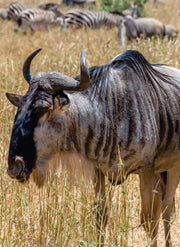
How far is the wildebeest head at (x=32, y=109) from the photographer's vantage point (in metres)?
2.58

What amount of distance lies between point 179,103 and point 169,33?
10.1m

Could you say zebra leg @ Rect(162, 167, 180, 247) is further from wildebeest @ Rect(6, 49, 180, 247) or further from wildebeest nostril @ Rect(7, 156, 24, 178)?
wildebeest nostril @ Rect(7, 156, 24, 178)

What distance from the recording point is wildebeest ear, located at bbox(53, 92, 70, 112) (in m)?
2.62

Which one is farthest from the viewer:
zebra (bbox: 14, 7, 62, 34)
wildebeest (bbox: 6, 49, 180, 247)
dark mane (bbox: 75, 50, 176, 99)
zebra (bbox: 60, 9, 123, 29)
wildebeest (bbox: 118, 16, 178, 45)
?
zebra (bbox: 14, 7, 62, 34)

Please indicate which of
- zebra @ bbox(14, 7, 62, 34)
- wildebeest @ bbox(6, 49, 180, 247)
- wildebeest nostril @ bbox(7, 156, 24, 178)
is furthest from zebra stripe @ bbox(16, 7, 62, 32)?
wildebeest nostril @ bbox(7, 156, 24, 178)

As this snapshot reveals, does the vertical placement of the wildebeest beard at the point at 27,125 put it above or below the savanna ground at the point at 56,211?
above

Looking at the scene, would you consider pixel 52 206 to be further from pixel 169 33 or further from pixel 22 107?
pixel 169 33

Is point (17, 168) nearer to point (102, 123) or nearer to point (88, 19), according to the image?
point (102, 123)

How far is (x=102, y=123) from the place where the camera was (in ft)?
9.12

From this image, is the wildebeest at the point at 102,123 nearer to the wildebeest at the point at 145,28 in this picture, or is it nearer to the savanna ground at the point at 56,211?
the savanna ground at the point at 56,211

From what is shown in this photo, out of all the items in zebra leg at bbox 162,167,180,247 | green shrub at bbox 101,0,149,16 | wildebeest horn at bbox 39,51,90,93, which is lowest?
zebra leg at bbox 162,167,180,247

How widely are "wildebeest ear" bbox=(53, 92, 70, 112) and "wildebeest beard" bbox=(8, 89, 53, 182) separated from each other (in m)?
0.04

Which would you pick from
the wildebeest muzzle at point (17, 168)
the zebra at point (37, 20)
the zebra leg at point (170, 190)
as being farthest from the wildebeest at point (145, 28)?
the wildebeest muzzle at point (17, 168)

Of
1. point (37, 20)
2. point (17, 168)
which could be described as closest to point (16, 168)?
point (17, 168)
